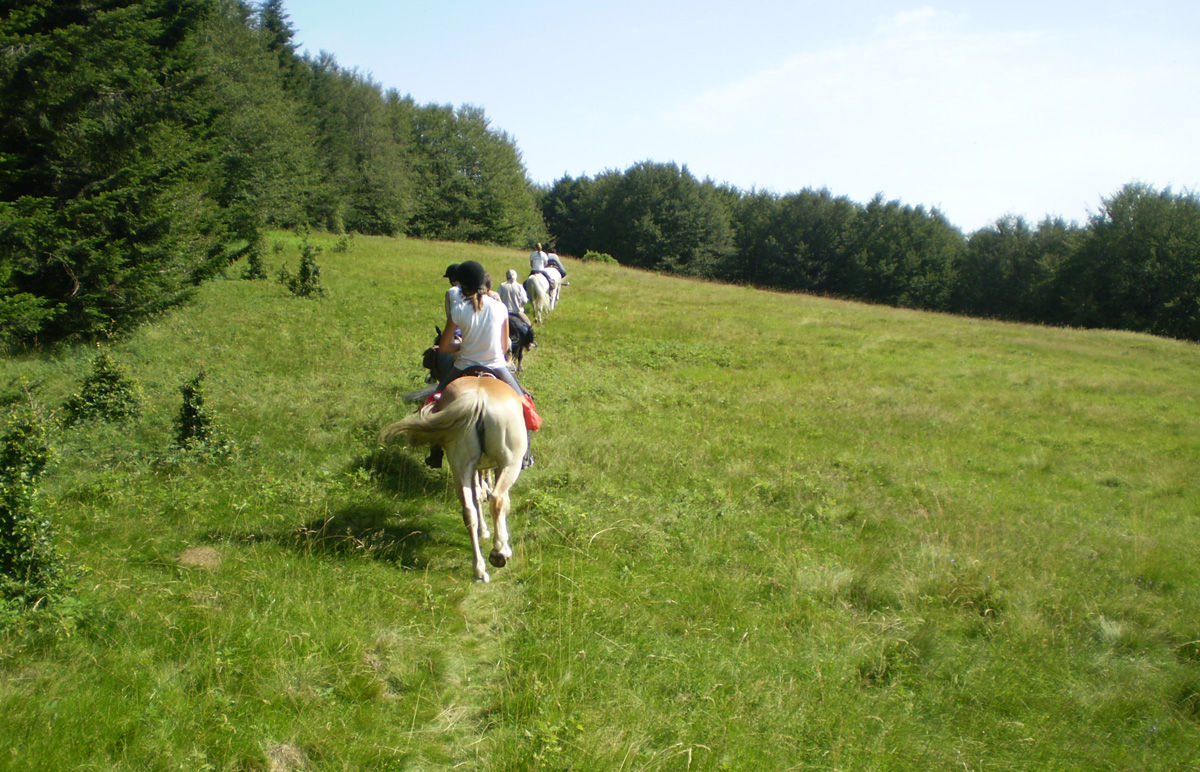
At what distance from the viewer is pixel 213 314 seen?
57.9ft

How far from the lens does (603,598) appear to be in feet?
17.7

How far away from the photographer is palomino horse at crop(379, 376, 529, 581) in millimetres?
5605

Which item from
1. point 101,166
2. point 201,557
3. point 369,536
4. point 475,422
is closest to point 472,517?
point 475,422

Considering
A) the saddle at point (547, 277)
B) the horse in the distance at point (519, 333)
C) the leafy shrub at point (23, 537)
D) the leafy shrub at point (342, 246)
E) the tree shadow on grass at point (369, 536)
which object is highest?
the leafy shrub at point (342, 246)

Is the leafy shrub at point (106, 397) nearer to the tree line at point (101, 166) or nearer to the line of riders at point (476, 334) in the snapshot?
the tree line at point (101, 166)

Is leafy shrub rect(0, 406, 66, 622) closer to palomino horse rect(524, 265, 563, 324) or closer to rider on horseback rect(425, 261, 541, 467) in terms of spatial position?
rider on horseback rect(425, 261, 541, 467)

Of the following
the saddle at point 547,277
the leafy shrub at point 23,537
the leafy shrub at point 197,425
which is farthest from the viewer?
the saddle at point 547,277

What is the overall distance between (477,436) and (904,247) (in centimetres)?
7440

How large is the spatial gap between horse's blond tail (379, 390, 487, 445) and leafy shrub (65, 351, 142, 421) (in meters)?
5.35

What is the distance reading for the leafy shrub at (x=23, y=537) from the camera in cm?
414

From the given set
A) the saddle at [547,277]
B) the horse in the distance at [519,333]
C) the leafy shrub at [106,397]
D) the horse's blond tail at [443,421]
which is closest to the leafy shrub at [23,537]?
the horse's blond tail at [443,421]

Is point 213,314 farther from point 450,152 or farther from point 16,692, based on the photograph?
point 450,152

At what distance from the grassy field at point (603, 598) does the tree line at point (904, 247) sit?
169 feet

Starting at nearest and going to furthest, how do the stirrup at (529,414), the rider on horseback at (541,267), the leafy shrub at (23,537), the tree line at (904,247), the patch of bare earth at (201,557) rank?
the leafy shrub at (23,537)
the patch of bare earth at (201,557)
the stirrup at (529,414)
the rider on horseback at (541,267)
the tree line at (904,247)
